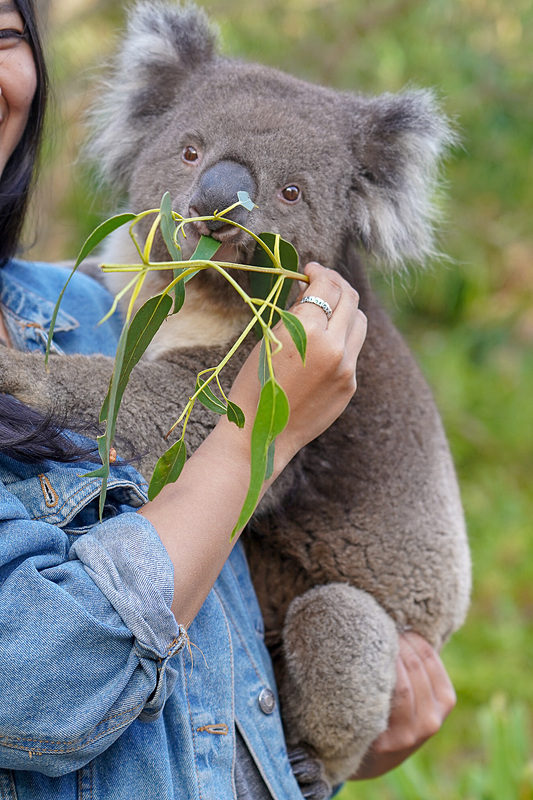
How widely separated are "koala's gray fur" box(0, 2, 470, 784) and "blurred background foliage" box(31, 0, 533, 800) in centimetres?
144

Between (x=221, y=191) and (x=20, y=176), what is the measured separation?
48 centimetres

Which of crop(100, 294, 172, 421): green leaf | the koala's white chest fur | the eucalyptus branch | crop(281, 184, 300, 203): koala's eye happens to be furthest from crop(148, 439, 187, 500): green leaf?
crop(281, 184, 300, 203): koala's eye

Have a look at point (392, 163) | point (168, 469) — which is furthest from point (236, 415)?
point (392, 163)

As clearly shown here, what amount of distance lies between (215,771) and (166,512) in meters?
0.47

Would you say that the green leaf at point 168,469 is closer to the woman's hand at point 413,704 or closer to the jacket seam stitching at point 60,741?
the jacket seam stitching at point 60,741

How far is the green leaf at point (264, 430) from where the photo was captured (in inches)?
39.8

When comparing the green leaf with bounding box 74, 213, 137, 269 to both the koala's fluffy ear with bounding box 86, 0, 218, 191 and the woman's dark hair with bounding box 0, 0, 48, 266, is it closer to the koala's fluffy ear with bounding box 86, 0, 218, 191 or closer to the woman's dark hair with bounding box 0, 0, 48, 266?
the woman's dark hair with bounding box 0, 0, 48, 266

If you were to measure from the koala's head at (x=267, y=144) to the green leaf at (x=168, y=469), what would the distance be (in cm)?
58

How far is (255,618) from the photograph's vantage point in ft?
5.41

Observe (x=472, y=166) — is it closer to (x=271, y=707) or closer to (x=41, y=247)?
(x=41, y=247)

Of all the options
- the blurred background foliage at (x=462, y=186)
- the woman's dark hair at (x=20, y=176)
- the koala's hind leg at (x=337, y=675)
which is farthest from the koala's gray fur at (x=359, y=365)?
the blurred background foliage at (x=462, y=186)

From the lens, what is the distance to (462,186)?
4730 millimetres

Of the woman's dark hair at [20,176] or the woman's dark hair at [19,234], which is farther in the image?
the woman's dark hair at [20,176]

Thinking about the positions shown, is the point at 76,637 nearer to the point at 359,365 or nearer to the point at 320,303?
the point at 320,303
